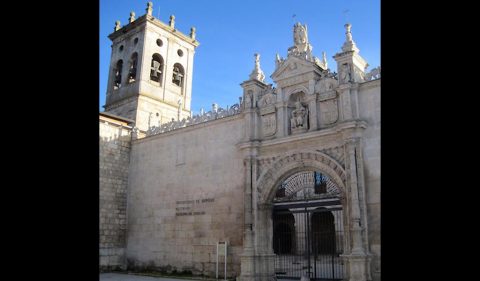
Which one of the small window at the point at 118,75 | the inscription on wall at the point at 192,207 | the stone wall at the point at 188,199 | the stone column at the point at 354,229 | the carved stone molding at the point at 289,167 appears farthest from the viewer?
the small window at the point at 118,75

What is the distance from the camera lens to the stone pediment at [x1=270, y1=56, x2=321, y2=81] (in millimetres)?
12414

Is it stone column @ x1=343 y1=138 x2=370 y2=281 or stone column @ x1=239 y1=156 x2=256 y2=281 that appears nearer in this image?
stone column @ x1=343 y1=138 x2=370 y2=281

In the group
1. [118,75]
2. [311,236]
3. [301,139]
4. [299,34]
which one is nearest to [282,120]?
[301,139]

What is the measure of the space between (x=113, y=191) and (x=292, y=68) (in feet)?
28.0

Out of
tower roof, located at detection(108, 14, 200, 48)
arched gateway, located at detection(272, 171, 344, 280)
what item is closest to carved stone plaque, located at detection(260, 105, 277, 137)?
arched gateway, located at detection(272, 171, 344, 280)

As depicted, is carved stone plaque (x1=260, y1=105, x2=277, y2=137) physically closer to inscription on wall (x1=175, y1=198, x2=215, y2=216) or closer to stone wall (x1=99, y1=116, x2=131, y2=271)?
inscription on wall (x1=175, y1=198, x2=215, y2=216)

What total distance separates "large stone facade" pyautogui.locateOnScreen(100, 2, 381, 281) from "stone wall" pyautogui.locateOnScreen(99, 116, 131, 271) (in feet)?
0.79

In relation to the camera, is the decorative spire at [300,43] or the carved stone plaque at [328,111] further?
the decorative spire at [300,43]

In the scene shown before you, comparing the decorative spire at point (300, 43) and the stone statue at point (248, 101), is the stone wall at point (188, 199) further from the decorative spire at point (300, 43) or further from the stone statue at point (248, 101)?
the decorative spire at point (300, 43)

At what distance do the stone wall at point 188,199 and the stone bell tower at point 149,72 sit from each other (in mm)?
3797

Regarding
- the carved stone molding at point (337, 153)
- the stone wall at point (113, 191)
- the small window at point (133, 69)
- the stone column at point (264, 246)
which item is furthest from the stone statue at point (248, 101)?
the small window at point (133, 69)

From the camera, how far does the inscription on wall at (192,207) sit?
45.0 feet

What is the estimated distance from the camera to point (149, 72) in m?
20.3

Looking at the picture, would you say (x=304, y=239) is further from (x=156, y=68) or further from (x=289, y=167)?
(x=156, y=68)
